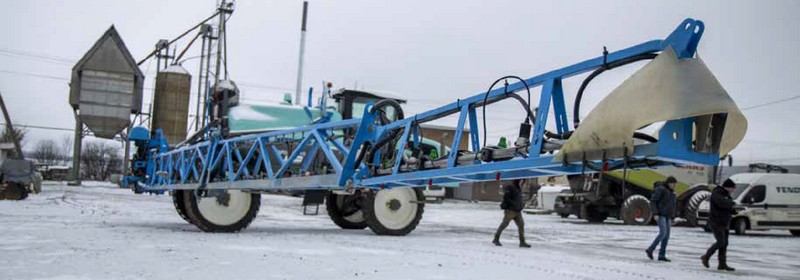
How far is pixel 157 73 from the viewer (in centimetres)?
4447

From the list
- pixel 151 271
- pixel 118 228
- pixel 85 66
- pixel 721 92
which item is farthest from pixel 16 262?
pixel 85 66

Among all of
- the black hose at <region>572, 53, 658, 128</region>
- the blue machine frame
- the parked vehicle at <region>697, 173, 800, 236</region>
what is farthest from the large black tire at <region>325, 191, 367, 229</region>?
the parked vehicle at <region>697, 173, 800, 236</region>

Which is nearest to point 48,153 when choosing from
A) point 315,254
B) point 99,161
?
point 99,161

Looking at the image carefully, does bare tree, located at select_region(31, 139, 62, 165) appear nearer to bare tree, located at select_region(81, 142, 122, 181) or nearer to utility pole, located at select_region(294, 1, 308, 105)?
bare tree, located at select_region(81, 142, 122, 181)

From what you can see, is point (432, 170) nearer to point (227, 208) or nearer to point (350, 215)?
point (227, 208)

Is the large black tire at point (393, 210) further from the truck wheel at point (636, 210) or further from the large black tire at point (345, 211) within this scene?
the truck wheel at point (636, 210)

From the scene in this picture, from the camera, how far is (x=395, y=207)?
12.9 m

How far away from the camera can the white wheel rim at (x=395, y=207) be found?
41.6 feet

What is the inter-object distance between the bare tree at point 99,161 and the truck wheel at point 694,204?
69.7 metres

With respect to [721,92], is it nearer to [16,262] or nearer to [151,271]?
[151,271]

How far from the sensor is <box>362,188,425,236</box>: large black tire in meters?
12.6

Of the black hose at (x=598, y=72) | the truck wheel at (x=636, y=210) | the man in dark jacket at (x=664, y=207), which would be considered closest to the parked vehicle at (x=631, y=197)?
the truck wheel at (x=636, y=210)

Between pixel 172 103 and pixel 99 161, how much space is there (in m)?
48.3

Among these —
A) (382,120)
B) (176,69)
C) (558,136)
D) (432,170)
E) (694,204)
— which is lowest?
(694,204)
